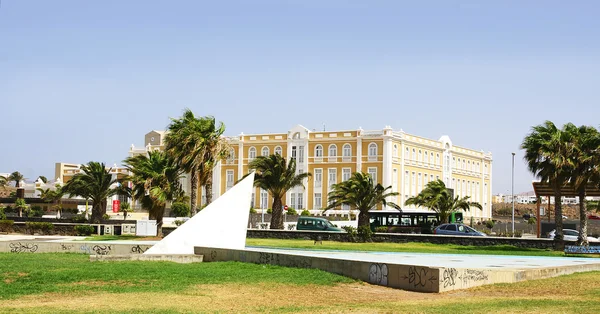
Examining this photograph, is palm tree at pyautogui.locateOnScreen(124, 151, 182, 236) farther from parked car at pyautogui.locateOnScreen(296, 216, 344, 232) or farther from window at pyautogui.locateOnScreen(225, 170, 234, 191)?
window at pyautogui.locateOnScreen(225, 170, 234, 191)

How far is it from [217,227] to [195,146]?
1497 centimetres

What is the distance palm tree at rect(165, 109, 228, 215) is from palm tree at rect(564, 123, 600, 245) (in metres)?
19.8

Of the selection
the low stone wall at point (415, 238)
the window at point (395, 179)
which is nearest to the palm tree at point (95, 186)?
the low stone wall at point (415, 238)

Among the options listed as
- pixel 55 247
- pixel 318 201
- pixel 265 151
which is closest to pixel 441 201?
pixel 318 201

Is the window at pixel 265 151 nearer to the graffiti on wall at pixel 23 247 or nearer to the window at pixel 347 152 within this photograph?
the window at pixel 347 152

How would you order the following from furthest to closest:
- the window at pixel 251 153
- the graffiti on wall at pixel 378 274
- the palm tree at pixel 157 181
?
the window at pixel 251 153, the palm tree at pixel 157 181, the graffiti on wall at pixel 378 274

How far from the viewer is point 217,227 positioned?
2941 cm

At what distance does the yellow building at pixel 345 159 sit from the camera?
8975 centimetres

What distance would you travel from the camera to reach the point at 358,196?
52719 millimetres

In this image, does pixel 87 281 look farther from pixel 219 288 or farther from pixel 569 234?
pixel 569 234

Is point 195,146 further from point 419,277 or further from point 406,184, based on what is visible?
point 406,184

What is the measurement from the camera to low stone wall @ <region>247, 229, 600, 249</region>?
1657 inches

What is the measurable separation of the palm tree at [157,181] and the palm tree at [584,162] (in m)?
23.0

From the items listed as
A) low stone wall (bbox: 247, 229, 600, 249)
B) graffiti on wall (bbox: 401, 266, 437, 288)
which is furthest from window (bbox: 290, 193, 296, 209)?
graffiti on wall (bbox: 401, 266, 437, 288)
